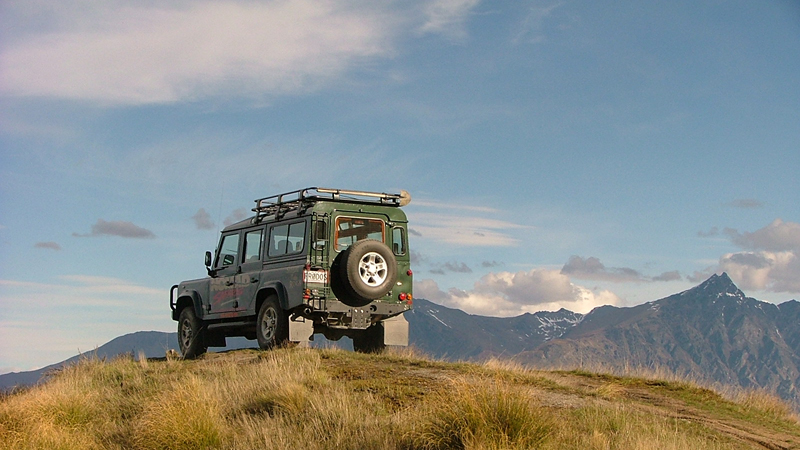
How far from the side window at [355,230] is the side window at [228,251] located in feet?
8.41

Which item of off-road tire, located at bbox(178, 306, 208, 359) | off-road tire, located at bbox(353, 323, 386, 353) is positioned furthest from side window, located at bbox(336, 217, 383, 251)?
off-road tire, located at bbox(178, 306, 208, 359)

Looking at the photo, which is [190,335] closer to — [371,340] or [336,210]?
[371,340]

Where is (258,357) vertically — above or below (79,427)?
above

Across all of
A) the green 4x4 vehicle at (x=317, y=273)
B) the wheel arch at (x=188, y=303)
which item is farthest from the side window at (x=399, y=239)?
the wheel arch at (x=188, y=303)

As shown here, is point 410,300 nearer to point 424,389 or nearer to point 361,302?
point 361,302

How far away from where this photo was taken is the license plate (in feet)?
48.2

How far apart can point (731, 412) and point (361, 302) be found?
614 cm

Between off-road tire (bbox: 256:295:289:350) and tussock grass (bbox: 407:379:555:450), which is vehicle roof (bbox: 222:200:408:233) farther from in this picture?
tussock grass (bbox: 407:379:555:450)

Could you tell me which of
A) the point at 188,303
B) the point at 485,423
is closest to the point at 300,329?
the point at 188,303

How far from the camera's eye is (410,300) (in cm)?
1598

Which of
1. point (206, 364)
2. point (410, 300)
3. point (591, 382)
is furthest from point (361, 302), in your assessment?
point (591, 382)

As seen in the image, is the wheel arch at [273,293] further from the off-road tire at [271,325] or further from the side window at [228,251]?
the side window at [228,251]

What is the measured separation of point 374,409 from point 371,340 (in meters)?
6.04

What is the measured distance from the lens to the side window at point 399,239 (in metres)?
16.0
